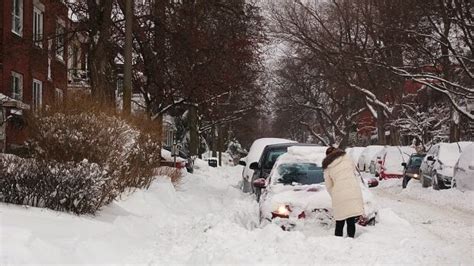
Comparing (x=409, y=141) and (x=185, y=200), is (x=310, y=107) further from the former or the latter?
(x=185, y=200)

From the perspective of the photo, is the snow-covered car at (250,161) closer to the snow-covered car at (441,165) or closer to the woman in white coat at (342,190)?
the snow-covered car at (441,165)

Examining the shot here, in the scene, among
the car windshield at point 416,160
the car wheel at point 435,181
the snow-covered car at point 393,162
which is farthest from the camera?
the snow-covered car at point 393,162

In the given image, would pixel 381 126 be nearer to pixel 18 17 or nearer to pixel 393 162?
pixel 393 162

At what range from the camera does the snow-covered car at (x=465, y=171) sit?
16.0m

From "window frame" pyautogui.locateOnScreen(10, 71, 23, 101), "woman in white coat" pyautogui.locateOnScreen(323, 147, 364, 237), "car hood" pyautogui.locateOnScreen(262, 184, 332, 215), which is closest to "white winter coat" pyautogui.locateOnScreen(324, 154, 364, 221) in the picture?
"woman in white coat" pyautogui.locateOnScreen(323, 147, 364, 237)

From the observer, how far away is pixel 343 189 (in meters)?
8.52

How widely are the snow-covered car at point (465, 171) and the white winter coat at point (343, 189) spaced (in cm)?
826

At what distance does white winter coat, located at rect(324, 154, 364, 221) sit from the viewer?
840 cm

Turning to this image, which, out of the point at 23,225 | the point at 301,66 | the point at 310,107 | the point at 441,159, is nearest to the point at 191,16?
the point at 441,159

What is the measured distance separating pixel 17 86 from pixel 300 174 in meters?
16.1

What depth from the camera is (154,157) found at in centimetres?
1348

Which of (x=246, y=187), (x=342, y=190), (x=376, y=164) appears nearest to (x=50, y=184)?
(x=342, y=190)

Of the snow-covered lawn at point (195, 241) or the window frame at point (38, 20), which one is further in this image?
the window frame at point (38, 20)

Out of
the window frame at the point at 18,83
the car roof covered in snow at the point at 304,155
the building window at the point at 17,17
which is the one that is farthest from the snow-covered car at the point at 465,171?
the building window at the point at 17,17
